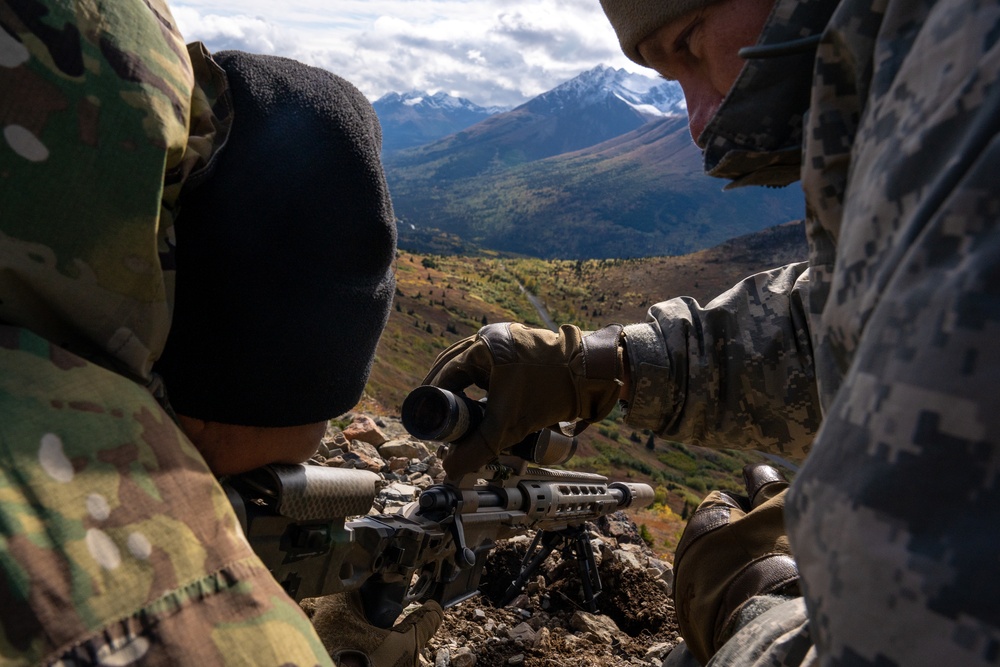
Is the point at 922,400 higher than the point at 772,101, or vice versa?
the point at 772,101

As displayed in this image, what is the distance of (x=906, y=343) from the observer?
0.84m

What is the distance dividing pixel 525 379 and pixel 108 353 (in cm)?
226

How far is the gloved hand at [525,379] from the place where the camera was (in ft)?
11.1

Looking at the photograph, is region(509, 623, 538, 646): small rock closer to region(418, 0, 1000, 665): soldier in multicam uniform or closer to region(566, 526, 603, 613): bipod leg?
region(566, 526, 603, 613): bipod leg

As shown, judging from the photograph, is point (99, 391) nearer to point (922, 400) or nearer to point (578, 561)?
point (922, 400)

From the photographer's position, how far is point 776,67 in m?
1.44

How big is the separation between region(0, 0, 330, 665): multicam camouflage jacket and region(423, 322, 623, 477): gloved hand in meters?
2.16

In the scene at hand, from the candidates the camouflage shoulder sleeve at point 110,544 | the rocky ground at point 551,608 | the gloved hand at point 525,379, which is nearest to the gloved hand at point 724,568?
the gloved hand at point 525,379

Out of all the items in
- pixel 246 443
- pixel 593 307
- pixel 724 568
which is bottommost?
pixel 593 307

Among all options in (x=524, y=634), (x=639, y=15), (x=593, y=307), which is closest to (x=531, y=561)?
(x=524, y=634)

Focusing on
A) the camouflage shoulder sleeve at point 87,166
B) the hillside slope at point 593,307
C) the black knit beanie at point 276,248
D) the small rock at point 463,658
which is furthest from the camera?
the hillside slope at point 593,307

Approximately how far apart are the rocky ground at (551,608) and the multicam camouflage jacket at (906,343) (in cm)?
327

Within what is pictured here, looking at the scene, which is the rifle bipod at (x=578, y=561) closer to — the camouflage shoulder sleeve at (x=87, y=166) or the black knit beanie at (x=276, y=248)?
the black knit beanie at (x=276, y=248)

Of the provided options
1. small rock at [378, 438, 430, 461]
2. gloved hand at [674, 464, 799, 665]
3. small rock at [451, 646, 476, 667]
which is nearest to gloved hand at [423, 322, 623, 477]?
gloved hand at [674, 464, 799, 665]
